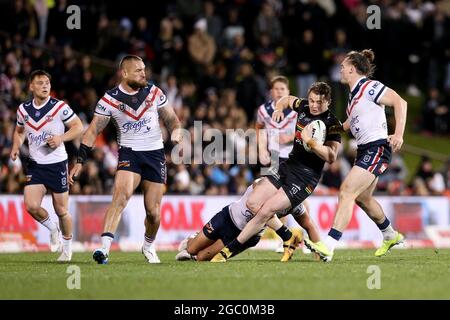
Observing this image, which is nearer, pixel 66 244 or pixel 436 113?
pixel 66 244

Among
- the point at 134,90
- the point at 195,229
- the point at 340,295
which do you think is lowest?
the point at 195,229

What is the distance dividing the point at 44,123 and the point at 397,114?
16.5 feet

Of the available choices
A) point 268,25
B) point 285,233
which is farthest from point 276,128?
point 268,25

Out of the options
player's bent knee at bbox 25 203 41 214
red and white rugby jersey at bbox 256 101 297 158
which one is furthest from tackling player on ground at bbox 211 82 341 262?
player's bent knee at bbox 25 203 41 214

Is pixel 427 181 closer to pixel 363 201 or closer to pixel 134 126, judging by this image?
pixel 363 201

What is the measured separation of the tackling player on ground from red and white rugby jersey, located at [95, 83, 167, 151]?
160 centimetres

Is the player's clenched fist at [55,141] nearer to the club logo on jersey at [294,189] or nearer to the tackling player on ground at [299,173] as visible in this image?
the tackling player on ground at [299,173]

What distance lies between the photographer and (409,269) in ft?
39.2

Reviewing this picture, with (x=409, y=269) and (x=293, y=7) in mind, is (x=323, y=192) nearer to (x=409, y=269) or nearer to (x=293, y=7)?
(x=293, y=7)

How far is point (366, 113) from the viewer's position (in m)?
13.1

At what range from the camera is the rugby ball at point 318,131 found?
1261 cm
